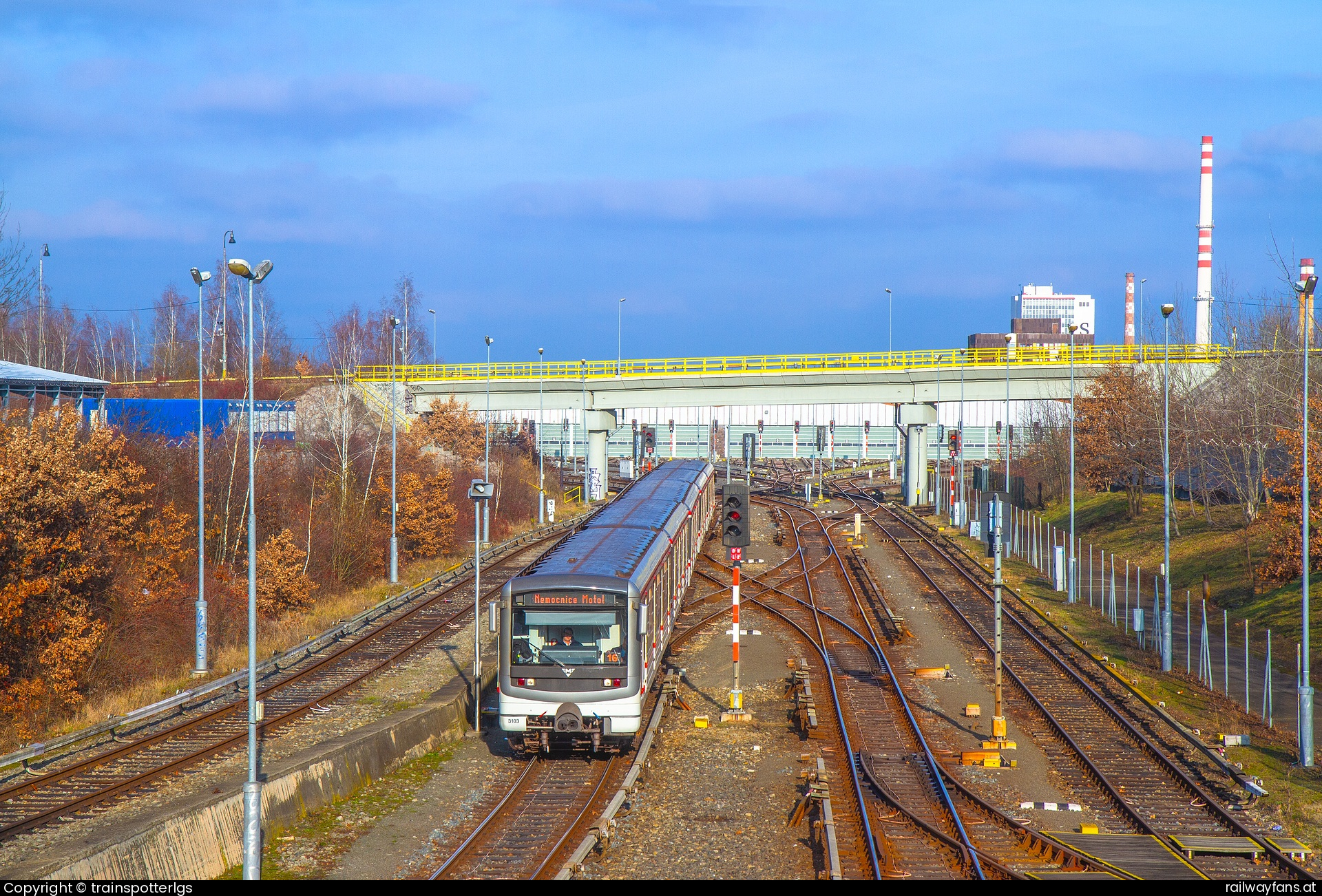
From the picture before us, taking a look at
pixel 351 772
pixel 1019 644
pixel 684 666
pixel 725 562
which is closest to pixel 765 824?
pixel 351 772

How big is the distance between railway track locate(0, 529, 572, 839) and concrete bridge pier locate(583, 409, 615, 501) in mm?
25180

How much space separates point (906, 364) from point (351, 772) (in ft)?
127

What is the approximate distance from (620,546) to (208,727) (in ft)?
24.3

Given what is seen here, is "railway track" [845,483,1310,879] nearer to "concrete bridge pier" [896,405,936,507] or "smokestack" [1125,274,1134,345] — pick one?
"concrete bridge pier" [896,405,936,507]

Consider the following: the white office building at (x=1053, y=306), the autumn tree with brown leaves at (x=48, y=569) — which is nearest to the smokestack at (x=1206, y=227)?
the autumn tree with brown leaves at (x=48, y=569)

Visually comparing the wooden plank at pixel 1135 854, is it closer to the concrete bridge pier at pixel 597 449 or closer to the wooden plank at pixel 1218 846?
the wooden plank at pixel 1218 846

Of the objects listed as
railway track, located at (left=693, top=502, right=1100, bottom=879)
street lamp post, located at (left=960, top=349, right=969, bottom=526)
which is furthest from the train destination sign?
street lamp post, located at (left=960, top=349, right=969, bottom=526)

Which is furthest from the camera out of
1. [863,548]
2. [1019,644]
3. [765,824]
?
[863,548]

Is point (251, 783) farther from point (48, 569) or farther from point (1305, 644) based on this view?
point (1305, 644)

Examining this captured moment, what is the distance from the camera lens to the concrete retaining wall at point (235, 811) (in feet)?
33.1

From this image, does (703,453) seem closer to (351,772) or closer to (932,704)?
(932,704)

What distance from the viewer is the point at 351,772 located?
47.1 ft

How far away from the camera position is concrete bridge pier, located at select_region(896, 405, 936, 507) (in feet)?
166

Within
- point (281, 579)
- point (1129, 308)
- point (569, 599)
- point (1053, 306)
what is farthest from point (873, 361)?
point (1053, 306)
